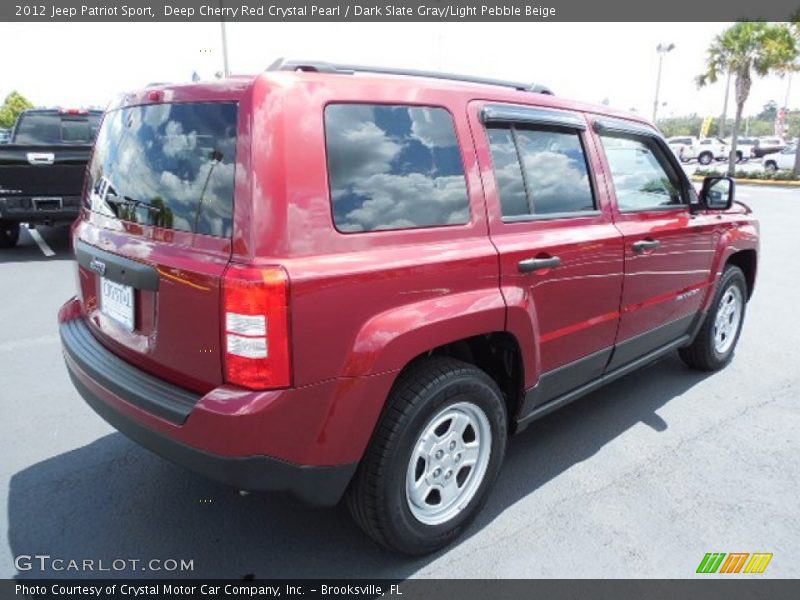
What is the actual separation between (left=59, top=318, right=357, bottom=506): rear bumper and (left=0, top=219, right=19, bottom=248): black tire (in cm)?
779

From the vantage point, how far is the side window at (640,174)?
10.8ft

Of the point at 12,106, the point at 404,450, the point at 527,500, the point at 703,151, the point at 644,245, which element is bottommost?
the point at 527,500

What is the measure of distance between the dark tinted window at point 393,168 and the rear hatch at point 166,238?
37cm

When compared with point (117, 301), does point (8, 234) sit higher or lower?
lower

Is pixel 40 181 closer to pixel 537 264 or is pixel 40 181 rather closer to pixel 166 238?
pixel 166 238

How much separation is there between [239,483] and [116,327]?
Result: 0.91 m

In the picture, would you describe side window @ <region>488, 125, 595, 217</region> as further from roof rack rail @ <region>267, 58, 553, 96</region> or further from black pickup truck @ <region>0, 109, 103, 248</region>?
black pickup truck @ <region>0, 109, 103, 248</region>

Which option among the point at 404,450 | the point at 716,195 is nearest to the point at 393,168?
the point at 404,450

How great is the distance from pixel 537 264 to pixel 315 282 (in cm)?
112

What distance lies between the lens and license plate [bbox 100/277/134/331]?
232cm

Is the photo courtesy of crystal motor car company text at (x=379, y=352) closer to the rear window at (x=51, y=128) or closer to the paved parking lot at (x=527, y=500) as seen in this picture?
the paved parking lot at (x=527, y=500)

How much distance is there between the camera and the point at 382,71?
2426mm

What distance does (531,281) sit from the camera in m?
2.64

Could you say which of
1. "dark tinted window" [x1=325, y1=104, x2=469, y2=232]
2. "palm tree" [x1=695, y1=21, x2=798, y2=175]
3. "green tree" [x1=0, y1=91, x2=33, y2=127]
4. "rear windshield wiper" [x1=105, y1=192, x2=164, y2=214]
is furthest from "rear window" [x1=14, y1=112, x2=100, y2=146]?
"green tree" [x1=0, y1=91, x2=33, y2=127]
